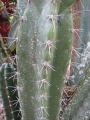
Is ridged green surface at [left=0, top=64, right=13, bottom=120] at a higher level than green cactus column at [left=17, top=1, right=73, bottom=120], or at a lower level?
lower

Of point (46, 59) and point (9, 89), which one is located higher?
point (46, 59)

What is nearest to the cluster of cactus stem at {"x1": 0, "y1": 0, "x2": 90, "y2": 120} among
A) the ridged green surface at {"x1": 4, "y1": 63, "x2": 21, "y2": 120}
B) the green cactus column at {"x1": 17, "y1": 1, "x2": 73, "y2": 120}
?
the green cactus column at {"x1": 17, "y1": 1, "x2": 73, "y2": 120}

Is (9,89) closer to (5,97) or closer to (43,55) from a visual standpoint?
(5,97)

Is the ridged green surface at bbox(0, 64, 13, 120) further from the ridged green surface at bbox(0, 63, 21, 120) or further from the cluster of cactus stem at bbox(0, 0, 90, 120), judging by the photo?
the cluster of cactus stem at bbox(0, 0, 90, 120)

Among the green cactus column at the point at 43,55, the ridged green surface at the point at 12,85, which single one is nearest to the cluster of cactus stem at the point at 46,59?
the green cactus column at the point at 43,55

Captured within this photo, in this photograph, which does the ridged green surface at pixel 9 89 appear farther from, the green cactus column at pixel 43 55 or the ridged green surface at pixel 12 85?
the green cactus column at pixel 43 55

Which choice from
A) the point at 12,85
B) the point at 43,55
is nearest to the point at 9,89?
the point at 12,85

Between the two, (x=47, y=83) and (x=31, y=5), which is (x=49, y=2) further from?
(x=47, y=83)

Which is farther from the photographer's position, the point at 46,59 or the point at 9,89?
the point at 9,89
